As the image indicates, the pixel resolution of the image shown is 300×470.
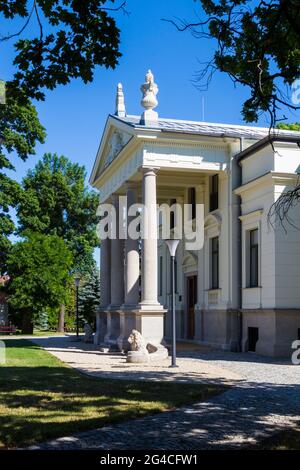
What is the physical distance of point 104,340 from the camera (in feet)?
78.5

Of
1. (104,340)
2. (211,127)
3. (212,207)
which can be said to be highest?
(211,127)

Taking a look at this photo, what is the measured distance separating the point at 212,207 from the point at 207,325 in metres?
4.56

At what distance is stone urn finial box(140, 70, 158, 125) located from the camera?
20.3m

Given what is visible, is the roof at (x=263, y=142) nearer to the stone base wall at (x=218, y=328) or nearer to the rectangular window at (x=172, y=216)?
the stone base wall at (x=218, y=328)

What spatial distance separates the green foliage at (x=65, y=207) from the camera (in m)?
46.7

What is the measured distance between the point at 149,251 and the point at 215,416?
11536mm

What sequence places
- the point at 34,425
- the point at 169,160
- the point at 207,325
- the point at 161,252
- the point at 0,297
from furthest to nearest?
the point at 0,297, the point at 161,252, the point at 207,325, the point at 169,160, the point at 34,425

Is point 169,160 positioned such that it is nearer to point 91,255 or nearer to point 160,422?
point 160,422

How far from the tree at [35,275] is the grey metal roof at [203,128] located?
15.8 metres

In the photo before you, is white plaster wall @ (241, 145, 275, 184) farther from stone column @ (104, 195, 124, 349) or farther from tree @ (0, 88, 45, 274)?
tree @ (0, 88, 45, 274)

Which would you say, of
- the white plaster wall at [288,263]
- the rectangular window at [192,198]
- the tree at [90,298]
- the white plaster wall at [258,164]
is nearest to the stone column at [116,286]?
the rectangular window at [192,198]

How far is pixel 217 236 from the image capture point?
22.6 m

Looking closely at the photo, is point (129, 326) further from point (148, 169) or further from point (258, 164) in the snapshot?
point (258, 164)
